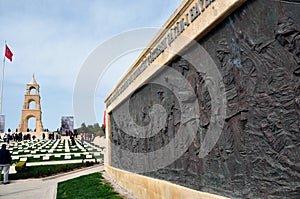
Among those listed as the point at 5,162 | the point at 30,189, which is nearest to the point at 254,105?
the point at 30,189

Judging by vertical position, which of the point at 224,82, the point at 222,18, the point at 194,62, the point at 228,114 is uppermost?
the point at 222,18

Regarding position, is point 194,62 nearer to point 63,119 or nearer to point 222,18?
point 222,18

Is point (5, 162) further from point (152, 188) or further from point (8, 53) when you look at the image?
point (8, 53)

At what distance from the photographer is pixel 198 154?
191 inches

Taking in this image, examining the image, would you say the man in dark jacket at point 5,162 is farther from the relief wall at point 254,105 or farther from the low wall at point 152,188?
the relief wall at point 254,105

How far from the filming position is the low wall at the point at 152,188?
4.89m

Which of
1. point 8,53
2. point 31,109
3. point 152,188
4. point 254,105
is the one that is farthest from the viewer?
point 31,109

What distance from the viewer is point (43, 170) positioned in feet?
46.6

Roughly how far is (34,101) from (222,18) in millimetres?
71309

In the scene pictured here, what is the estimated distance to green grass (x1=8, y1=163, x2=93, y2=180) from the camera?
13484mm

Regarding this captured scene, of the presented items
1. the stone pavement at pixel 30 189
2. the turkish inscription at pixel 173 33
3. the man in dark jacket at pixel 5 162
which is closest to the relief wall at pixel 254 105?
the turkish inscription at pixel 173 33

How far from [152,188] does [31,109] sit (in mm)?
66974

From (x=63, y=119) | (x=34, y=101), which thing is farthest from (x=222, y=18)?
(x=34, y=101)

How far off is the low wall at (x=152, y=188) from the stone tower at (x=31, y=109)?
61.8 m
